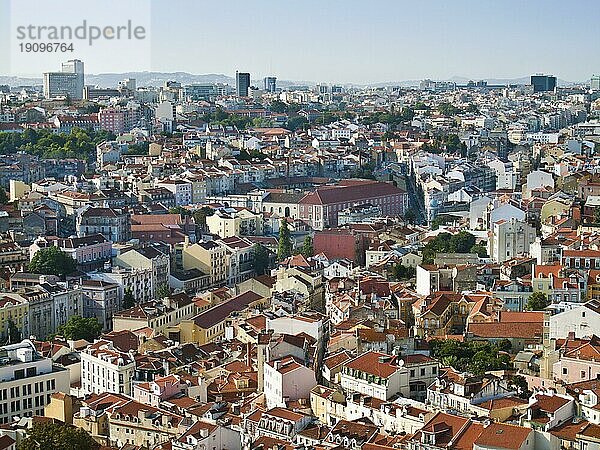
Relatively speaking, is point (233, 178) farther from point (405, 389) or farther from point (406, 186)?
point (405, 389)

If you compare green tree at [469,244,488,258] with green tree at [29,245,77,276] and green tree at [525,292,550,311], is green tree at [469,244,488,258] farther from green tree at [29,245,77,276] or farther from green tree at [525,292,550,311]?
green tree at [29,245,77,276]

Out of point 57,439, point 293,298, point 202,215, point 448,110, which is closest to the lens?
point 57,439

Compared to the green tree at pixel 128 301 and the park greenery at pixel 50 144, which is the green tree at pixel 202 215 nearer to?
the green tree at pixel 128 301

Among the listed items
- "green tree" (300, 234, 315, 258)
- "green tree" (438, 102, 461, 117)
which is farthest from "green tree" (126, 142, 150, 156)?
"green tree" (438, 102, 461, 117)

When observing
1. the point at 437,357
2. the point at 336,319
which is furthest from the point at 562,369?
the point at 336,319

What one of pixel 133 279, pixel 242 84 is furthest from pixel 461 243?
pixel 242 84

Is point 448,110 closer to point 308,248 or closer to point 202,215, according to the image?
point 202,215

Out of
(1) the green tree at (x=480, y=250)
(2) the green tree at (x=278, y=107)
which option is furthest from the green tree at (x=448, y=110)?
(1) the green tree at (x=480, y=250)
